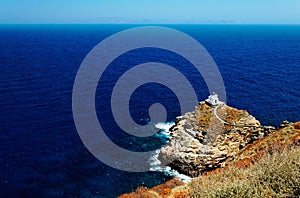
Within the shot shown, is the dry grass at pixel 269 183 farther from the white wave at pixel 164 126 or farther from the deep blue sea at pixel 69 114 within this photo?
the white wave at pixel 164 126

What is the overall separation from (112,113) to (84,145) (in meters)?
14.2

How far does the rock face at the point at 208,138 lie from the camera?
1601 inches

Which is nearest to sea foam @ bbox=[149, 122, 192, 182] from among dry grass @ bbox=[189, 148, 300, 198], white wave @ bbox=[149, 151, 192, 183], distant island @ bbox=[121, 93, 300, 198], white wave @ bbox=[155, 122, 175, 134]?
white wave @ bbox=[149, 151, 192, 183]

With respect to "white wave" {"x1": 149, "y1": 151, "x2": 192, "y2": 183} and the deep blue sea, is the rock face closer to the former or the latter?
"white wave" {"x1": 149, "y1": 151, "x2": 192, "y2": 183}

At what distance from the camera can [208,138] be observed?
143 ft

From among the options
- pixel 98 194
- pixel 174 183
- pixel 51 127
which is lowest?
pixel 98 194

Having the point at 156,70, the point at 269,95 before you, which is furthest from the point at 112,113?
the point at 156,70

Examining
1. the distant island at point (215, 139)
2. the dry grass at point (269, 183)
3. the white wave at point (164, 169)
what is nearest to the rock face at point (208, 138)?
the distant island at point (215, 139)

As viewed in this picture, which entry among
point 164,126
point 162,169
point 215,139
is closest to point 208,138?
point 215,139

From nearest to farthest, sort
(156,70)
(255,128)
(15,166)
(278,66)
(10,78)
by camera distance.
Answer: (15,166) < (255,128) < (10,78) < (156,70) < (278,66)

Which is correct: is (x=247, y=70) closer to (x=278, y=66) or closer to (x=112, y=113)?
(x=278, y=66)

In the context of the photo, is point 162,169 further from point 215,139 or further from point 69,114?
point 69,114

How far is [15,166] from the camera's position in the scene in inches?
1617

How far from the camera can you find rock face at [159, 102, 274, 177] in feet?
133
